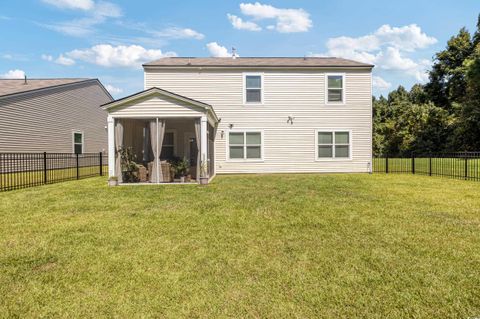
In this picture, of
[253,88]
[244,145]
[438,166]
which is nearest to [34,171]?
[244,145]

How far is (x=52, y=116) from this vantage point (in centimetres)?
2047

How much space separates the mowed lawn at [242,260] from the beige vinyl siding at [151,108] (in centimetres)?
525

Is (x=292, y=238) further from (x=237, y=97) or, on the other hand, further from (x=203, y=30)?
(x=203, y=30)

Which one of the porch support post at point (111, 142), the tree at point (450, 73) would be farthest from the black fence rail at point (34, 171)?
the tree at point (450, 73)

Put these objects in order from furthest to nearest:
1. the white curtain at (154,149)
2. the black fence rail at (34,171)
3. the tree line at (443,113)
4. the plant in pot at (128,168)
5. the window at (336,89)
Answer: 1. the tree line at (443,113)
2. the window at (336,89)
3. the plant in pot at (128,168)
4. the white curtain at (154,149)
5. the black fence rail at (34,171)

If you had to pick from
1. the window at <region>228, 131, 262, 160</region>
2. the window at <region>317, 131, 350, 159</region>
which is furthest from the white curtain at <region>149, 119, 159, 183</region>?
the window at <region>317, 131, 350, 159</region>

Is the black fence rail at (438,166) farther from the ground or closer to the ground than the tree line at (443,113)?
closer to the ground

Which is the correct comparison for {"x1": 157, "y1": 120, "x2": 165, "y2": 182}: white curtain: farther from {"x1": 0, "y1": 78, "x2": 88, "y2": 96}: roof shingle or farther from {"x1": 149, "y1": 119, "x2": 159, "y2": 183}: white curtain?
{"x1": 0, "y1": 78, "x2": 88, "y2": 96}: roof shingle

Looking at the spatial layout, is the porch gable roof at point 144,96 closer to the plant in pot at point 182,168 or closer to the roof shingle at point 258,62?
the plant in pot at point 182,168

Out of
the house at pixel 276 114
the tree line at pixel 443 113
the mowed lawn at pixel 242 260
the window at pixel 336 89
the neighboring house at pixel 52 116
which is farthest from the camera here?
the tree line at pixel 443 113

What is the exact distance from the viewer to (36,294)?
3072 millimetres

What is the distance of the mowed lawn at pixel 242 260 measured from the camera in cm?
282

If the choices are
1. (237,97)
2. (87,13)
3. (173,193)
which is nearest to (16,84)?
(87,13)

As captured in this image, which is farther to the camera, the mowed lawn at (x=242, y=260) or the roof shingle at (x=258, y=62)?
the roof shingle at (x=258, y=62)
